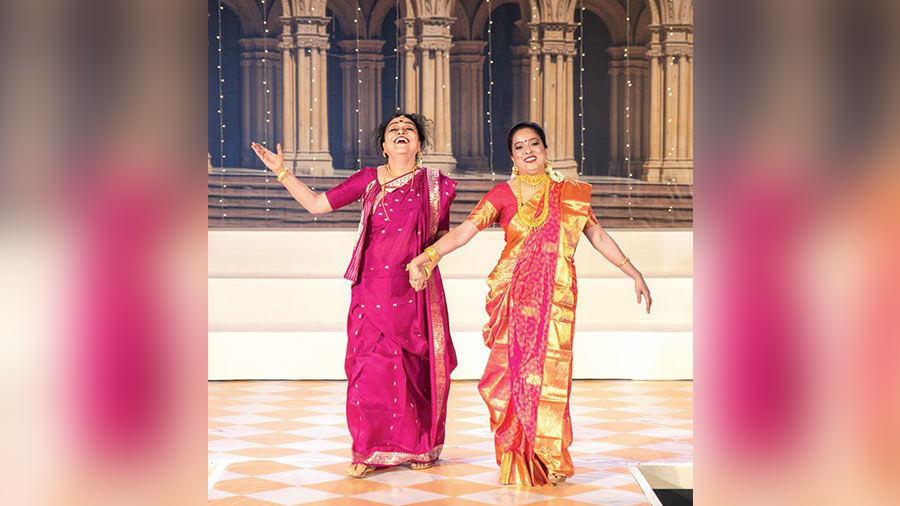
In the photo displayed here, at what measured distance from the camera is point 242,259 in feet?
28.9

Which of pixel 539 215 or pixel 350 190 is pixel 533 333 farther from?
pixel 350 190

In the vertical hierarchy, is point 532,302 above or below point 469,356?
above

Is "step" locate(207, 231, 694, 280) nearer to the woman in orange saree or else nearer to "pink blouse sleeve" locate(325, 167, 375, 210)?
"pink blouse sleeve" locate(325, 167, 375, 210)

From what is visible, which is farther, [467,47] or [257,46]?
[467,47]

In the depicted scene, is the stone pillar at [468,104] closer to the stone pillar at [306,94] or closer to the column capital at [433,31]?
the column capital at [433,31]

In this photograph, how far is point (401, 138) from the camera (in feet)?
13.9

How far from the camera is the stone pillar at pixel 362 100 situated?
39.4ft

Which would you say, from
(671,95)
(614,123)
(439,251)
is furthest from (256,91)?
(439,251)

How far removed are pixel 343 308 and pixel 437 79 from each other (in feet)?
16.8

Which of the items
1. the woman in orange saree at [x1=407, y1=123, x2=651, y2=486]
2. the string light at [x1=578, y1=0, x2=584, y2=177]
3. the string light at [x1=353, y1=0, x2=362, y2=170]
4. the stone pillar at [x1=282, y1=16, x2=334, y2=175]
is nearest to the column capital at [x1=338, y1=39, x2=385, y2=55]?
the string light at [x1=353, y1=0, x2=362, y2=170]

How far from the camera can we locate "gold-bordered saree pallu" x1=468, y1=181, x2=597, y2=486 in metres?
3.83
